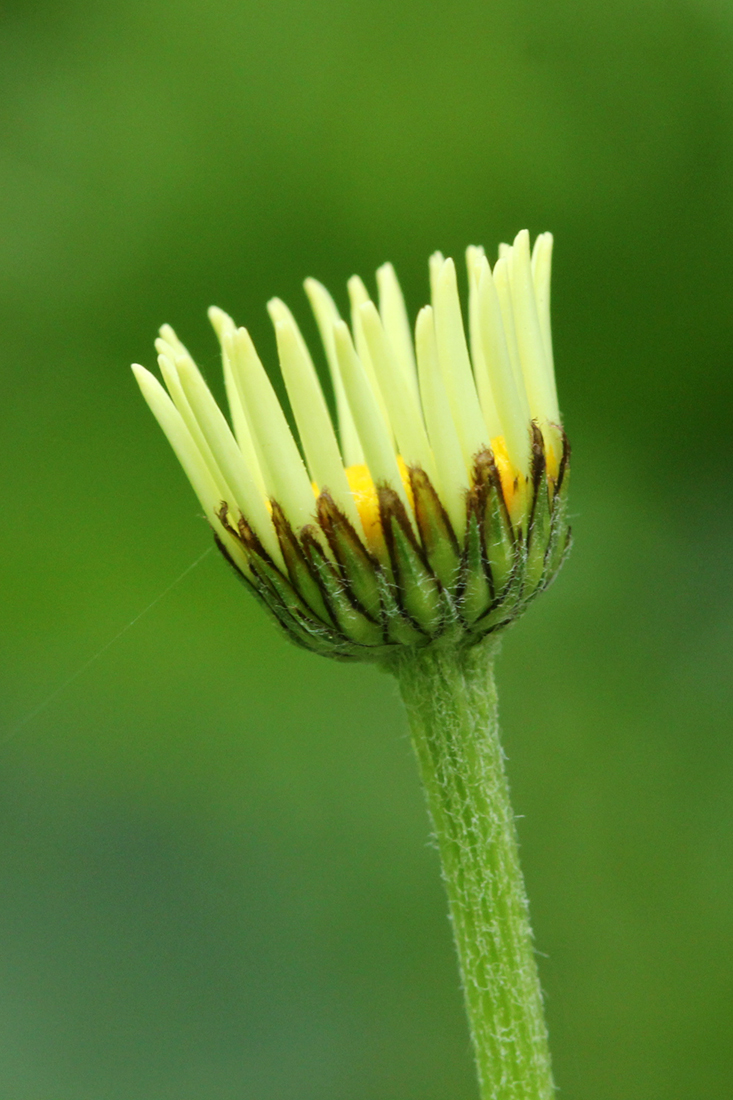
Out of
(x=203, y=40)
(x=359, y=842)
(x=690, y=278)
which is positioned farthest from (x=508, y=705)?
(x=203, y=40)

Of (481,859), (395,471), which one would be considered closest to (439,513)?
(395,471)

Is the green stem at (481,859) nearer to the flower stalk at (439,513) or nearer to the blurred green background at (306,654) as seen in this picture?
the flower stalk at (439,513)

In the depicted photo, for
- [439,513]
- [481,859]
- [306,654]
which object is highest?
[306,654]

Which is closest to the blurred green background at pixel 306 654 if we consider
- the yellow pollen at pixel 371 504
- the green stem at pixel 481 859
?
the green stem at pixel 481 859

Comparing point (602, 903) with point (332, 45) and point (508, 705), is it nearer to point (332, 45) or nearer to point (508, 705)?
point (508, 705)

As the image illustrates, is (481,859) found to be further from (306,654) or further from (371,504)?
(306,654)

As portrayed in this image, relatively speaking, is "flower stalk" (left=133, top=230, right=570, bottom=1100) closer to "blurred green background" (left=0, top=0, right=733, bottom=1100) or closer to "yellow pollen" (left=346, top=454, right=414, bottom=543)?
"yellow pollen" (left=346, top=454, right=414, bottom=543)
